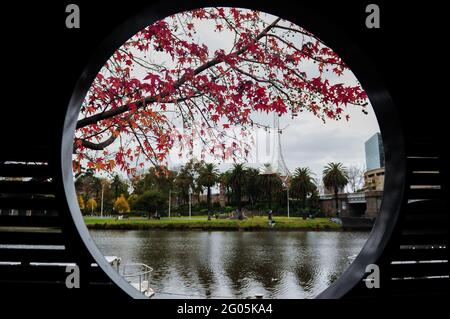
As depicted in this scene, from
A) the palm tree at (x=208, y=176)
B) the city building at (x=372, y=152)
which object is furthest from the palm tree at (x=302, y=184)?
the city building at (x=372, y=152)

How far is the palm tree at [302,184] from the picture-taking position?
130 ft

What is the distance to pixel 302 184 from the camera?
39844mm

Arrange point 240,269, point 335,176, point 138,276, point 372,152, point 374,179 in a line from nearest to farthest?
point 138,276 < point 240,269 < point 335,176 < point 374,179 < point 372,152

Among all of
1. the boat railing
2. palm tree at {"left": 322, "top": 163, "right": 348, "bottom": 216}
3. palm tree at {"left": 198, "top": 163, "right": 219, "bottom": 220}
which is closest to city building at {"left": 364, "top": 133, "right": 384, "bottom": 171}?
palm tree at {"left": 322, "top": 163, "right": 348, "bottom": 216}

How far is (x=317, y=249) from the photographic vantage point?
18.2m

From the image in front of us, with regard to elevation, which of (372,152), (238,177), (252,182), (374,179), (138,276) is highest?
(372,152)

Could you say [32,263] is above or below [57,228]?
below

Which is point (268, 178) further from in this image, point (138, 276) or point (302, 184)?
point (138, 276)

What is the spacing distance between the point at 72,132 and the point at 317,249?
18.3 metres

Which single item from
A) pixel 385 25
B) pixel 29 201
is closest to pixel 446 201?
pixel 385 25

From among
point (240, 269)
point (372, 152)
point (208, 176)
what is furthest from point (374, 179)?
point (240, 269)

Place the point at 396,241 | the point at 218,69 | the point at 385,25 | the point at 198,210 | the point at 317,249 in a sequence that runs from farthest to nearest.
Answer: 1. the point at 198,210
2. the point at 317,249
3. the point at 218,69
4. the point at 385,25
5. the point at 396,241
